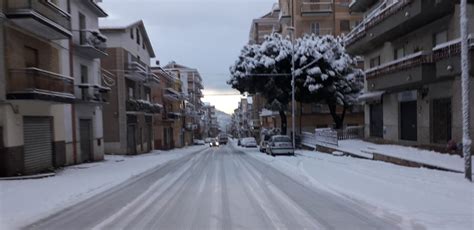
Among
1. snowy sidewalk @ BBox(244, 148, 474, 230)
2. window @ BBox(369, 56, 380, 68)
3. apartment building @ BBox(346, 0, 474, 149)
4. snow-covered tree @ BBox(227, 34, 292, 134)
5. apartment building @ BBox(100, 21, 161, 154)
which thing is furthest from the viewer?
snow-covered tree @ BBox(227, 34, 292, 134)

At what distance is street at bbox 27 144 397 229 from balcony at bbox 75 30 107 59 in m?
15.8

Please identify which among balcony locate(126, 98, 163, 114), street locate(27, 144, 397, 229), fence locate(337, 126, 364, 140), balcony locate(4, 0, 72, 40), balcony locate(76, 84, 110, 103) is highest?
balcony locate(4, 0, 72, 40)

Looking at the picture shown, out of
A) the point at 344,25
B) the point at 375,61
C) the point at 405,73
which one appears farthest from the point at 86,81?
the point at 344,25

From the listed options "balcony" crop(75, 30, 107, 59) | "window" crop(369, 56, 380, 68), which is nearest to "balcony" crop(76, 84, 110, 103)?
"balcony" crop(75, 30, 107, 59)

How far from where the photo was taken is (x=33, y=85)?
20.2m

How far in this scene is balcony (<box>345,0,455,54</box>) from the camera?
22.8m

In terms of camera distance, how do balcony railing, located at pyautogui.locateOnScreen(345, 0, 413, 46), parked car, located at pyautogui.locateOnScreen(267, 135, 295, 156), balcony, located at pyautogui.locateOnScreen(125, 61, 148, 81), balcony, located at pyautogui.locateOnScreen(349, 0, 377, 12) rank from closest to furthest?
balcony railing, located at pyautogui.locateOnScreen(345, 0, 413, 46) < parked car, located at pyautogui.locateOnScreen(267, 135, 295, 156) < balcony, located at pyautogui.locateOnScreen(349, 0, 377, 12) < balcony, located at pyautogui.locateOnScreen(125, 61, 148, 81)

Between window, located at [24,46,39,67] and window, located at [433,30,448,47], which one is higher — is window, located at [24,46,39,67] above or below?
below

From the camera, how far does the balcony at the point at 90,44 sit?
2948 cm

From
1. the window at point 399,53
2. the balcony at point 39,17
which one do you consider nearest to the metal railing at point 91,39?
the balcony at point 39,17

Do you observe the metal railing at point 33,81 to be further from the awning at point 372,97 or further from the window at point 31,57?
the awning at point 372,97

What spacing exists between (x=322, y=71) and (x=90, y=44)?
23714 millimetres

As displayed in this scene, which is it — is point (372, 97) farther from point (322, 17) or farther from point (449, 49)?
point (322, 17)

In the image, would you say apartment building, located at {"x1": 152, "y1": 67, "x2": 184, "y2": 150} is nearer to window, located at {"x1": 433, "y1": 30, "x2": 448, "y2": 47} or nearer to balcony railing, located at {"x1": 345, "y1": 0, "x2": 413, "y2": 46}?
balcony railing, located at {"x1": 345, "y1": 0, "x2": 413, "y2": 46}
